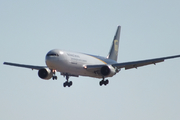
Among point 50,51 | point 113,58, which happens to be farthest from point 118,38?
point 50,51

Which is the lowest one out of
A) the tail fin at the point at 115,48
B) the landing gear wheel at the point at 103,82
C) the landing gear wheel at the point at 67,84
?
the landing gear wheel at the point at 67,84

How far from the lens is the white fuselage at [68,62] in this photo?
197ft

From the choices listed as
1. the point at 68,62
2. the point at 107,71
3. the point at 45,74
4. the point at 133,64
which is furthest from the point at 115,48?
the point at 68,62

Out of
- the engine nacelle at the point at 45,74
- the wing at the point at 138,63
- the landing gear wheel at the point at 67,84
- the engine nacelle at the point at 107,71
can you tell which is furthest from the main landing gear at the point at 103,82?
the engine nacelle at the point at 45,74

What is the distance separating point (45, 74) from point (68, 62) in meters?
5.71

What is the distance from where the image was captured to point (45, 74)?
6475 cm

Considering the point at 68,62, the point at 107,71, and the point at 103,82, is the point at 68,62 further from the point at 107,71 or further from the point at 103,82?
the point at 103,82

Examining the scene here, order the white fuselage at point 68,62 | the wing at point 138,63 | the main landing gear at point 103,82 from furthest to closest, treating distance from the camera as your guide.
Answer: the main landing gear at point 103,82 < the wing at point 138,63 < the white fuselage at point 68,62

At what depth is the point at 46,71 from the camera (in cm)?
6456

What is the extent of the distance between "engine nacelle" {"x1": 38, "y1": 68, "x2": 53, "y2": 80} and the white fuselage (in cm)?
386

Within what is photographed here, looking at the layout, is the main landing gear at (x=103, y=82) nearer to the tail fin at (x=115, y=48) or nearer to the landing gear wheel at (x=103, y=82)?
the landing gear wheel at (x=103, y=82)

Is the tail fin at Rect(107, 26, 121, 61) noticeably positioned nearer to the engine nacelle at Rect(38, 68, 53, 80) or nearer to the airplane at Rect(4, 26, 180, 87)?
the airplane at Rect(4, 26, 180, 87)

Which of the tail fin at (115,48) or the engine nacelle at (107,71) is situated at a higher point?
the tail fin at (115,48)

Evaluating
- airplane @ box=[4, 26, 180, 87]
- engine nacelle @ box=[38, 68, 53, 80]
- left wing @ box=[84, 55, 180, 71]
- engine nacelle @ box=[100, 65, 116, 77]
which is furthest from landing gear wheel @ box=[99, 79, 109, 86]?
engine nacelle @ box=[38, 68, 53, 80]
